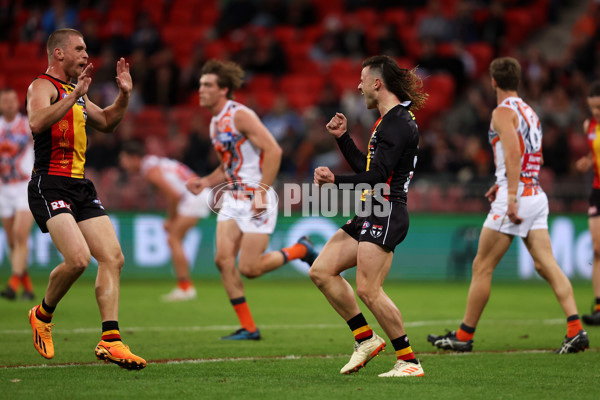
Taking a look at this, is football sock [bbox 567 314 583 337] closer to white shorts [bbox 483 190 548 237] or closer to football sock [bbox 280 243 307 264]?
white shorts [bbox 483 190 548 237]

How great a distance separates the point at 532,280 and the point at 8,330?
10.2m

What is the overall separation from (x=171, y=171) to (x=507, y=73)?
296 inches

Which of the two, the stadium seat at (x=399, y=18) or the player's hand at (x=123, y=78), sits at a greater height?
the stadium seat at (x=399, y=18)

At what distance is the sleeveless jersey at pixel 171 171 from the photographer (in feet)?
48.0

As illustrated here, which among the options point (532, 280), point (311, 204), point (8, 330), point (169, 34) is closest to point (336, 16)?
point (169, 34)

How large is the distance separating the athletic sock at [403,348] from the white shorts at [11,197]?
27.1 ft

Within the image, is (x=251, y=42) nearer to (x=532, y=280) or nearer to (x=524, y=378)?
(x=532, y=280)

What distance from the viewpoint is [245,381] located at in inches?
271

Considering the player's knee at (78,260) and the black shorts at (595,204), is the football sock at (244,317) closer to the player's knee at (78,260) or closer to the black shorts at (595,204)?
the player's knee at (78,260)

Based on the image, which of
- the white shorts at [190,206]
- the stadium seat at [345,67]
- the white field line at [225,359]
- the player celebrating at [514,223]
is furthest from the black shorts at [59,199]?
the stadium seat at [345,67]

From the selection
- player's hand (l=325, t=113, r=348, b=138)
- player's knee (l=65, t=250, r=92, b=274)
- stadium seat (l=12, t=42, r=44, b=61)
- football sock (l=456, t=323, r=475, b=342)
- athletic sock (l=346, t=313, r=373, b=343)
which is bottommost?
football sock (l=456, t=323, r=475, b=342)

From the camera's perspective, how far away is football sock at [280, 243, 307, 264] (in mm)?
10188

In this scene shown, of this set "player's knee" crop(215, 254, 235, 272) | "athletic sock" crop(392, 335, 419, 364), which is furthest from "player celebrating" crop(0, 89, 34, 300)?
"athletic sock" crop(392, 335, 419, 364)

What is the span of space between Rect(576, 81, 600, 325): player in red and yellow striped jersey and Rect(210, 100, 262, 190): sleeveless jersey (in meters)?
4.08
